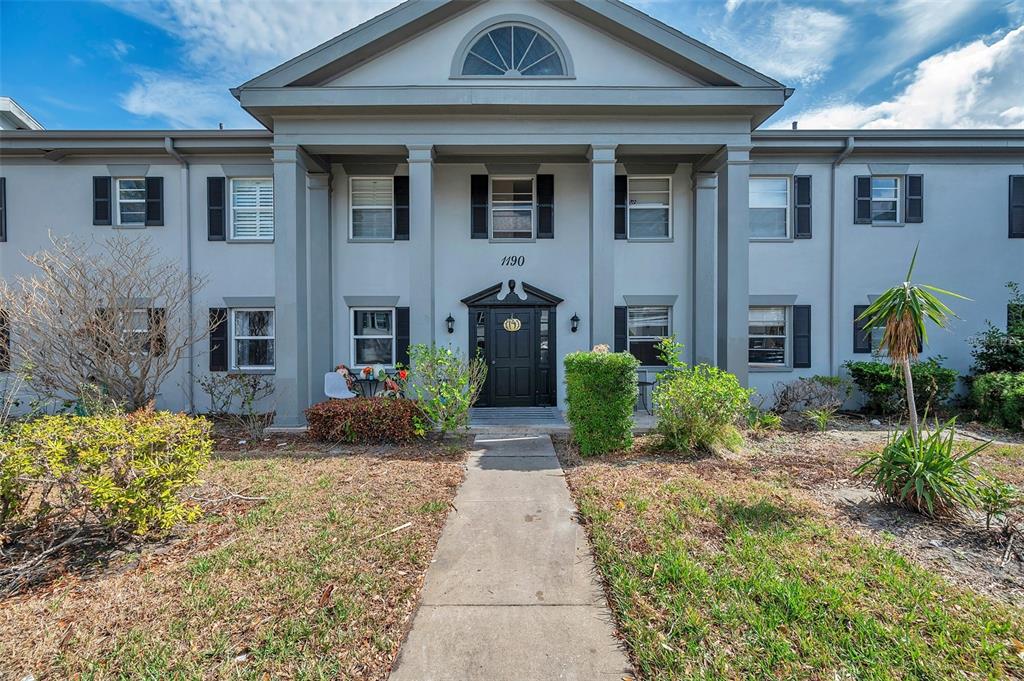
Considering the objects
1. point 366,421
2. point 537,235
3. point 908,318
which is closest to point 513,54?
point 537,235

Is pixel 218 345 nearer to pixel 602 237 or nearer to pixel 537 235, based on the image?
pixel 537 235

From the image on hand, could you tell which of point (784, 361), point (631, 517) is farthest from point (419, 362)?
point (784, 361)

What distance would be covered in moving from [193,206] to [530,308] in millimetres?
8180

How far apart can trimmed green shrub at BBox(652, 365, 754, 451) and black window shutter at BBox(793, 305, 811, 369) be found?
4.72 m

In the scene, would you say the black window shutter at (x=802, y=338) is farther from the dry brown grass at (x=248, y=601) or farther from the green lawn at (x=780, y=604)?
the dry brown grass at (x=248, y=601)

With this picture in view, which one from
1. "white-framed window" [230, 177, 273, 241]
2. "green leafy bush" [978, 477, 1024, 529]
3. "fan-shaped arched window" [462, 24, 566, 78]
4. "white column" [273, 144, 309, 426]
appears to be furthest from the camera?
"white-framed window" [230, 177, 273, 241]

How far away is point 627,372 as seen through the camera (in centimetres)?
677

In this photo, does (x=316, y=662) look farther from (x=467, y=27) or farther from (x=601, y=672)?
(x=467, y=27)

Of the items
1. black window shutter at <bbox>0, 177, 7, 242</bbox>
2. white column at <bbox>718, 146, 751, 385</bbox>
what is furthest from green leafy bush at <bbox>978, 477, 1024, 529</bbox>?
black window shutter at <bbox>0, 177, 7, 242</bbox>

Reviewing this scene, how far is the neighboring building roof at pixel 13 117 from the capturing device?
36.5 feet

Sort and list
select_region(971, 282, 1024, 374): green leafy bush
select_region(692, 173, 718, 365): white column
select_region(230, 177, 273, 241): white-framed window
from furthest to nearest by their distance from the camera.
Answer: select_region(230, 177, 273, 241): white-framed window < select_region(692, 173, 718, 365): white column < select_region(971, 282, 1024, 374): green leafy bush

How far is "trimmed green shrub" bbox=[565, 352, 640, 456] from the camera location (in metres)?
6.76

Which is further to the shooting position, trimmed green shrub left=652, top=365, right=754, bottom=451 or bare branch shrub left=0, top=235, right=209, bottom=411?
bare branch shrub left=0, top=235, right=209, bottom=411

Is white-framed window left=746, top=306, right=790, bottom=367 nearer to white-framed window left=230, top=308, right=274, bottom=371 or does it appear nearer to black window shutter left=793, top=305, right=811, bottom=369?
black window shutter left=793, top=305, right=811, bottom=369
